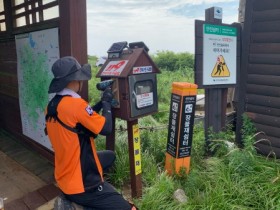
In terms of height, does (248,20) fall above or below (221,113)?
above

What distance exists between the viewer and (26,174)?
4.42m

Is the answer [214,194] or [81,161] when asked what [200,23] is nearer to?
[214,194]

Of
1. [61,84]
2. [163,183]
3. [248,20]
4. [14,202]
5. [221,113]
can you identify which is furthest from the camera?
[221,113]

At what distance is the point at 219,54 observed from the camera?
4.29 meters

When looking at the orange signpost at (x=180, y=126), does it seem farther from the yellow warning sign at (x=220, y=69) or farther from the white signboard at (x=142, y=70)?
the yellow warning sign at (x=220, y=69)

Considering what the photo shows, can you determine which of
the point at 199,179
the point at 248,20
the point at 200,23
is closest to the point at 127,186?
the point at 199,179

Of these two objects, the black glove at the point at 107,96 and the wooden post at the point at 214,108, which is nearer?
the black glove at the point at 107,96

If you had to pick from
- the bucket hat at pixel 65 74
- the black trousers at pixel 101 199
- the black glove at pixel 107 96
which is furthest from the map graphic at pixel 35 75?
the black trousers at pixel 101 199

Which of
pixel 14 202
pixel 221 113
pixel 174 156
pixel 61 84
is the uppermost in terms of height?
pixel 61 84

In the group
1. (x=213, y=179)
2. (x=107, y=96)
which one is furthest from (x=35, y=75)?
(x=213, y=179)

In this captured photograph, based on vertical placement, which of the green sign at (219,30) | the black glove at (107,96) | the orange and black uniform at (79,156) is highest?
the green sign at (219,30)

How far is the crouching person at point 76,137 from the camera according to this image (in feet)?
7.74

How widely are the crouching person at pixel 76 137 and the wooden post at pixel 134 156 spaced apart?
2.09 feet

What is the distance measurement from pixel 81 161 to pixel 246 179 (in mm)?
2040
